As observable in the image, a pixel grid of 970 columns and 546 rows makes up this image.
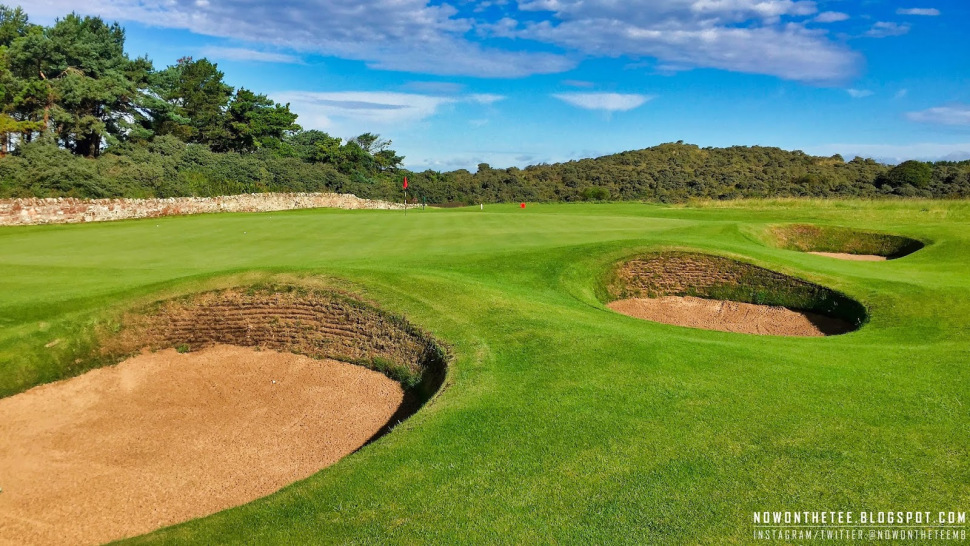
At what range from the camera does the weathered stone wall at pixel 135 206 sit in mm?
31719

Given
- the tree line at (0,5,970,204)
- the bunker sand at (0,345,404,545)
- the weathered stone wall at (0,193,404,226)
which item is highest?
the tree line at (0,5,970,204)

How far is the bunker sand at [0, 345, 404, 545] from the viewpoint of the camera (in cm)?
669

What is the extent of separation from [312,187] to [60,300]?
46.1m

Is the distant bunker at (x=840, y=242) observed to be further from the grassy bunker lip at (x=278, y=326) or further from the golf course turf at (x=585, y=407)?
the grassy bunker lip at (x=278, y=326)

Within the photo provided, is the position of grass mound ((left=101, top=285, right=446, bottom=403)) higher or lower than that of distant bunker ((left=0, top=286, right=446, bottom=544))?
higher

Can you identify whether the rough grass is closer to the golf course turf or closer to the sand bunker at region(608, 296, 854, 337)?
the sand bunker at region(608, 296, 854, 337)

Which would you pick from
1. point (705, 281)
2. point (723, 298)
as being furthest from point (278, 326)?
point (723, 298)

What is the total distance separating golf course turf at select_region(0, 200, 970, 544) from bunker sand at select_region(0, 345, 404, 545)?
48.3 inches

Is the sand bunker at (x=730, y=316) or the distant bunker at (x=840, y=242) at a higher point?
the distant bunker at (x=840, y=242)

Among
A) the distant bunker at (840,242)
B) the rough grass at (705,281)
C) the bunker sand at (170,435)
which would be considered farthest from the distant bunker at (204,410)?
the distant bunker at (840,242)

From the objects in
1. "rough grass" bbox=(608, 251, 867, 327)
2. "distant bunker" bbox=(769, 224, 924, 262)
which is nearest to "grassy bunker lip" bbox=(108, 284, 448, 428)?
"rough grass" bbox=(608, 251, 867, 327)

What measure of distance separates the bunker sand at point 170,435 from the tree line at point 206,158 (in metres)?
31.5

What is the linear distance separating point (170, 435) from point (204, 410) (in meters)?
0.83

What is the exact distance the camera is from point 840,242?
2484 centimetres
